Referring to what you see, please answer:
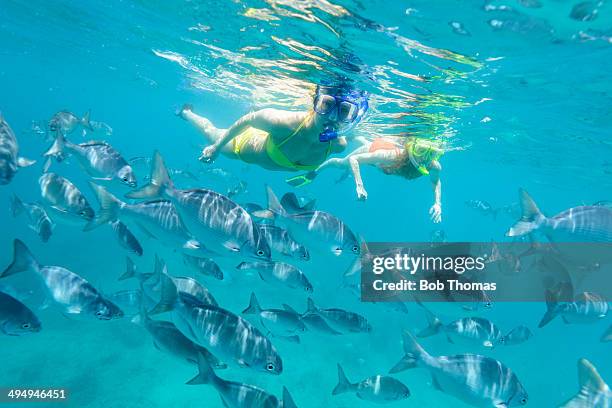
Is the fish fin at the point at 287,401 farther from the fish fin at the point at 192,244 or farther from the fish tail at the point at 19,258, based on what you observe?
the fish tail at the point at 19,258

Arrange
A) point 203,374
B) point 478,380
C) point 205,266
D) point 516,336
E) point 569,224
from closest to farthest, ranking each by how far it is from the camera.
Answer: point 203,374 < point 478,380 < point 569,224 < point 205,266 < point 516,336

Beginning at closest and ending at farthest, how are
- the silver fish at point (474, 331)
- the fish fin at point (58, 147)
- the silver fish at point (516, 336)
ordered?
1. the silver fish at point (474, 331)
2. the fish fin at point (58, 147)
3. the silver fish at point (516, 336)

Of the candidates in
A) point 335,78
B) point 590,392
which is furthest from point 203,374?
point 335,78

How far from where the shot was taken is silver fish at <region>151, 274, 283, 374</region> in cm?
468

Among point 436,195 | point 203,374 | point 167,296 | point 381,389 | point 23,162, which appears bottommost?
point 381,389

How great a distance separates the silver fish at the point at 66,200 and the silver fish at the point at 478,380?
617 centimetres

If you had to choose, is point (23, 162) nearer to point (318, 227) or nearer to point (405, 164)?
point (318, 227)

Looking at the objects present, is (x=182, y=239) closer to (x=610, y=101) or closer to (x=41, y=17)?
(x=610, y=101)

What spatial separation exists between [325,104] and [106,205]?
12.1 feet

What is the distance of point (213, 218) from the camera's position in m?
4.99

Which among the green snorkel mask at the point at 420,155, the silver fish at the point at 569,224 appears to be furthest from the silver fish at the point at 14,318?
the green snorkel mask at the point at 420,155

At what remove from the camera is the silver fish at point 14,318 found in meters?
4.75

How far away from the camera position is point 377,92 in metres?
15.1

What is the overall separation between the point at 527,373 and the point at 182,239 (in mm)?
22246
